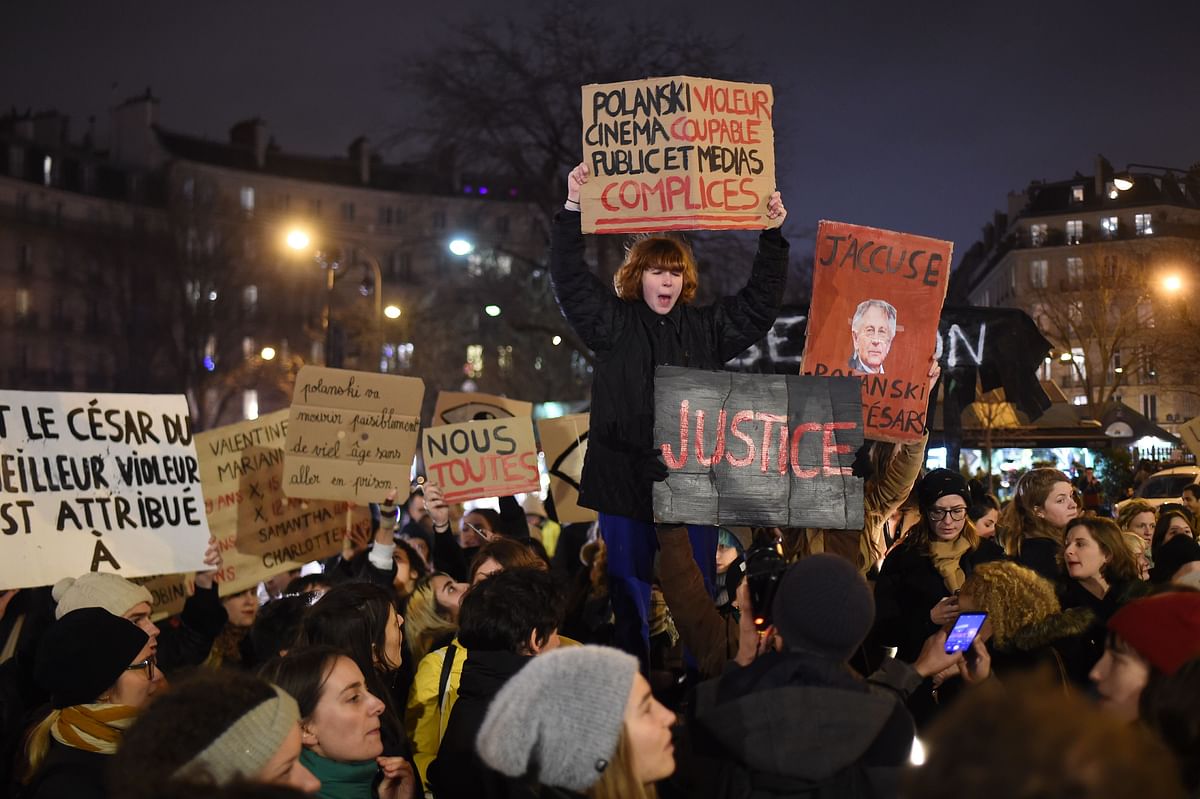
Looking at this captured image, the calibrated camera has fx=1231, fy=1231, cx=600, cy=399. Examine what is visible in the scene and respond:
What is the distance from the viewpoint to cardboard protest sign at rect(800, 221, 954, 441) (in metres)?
5.33

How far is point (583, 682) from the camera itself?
263 cm

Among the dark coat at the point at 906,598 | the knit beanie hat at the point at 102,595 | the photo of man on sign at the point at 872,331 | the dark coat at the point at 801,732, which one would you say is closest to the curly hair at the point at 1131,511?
the dark coat at the point at 906,598

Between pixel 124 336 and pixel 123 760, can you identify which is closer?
pixel 123 760

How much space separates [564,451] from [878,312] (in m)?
4.26

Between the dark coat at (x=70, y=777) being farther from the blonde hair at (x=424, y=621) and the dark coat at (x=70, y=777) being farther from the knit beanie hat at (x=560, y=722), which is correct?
the blonde hair at (x=424, y=621)

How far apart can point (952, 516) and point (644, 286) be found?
1750 millimetres

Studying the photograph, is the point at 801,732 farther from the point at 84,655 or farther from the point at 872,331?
the point at 872,331

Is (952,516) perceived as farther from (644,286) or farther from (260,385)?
(260,385)

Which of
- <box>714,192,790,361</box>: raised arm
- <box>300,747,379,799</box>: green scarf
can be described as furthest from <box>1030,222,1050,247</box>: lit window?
<box>300,747,379,799</box>: green scarf

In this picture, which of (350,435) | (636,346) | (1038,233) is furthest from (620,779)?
(1038,233)

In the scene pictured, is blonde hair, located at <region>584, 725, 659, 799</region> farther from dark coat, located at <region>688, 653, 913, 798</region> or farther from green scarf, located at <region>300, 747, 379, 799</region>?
green scarf, located at <region>300, 747, 379, 799</region>

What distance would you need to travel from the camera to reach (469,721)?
3.95m

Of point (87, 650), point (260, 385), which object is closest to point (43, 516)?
point (87, 650)

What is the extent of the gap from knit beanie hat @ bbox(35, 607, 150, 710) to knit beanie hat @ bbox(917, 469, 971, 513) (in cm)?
332
